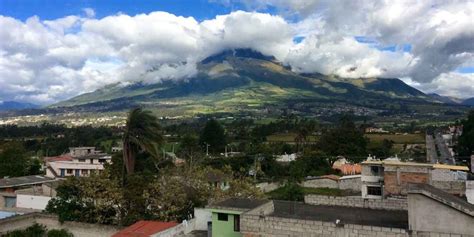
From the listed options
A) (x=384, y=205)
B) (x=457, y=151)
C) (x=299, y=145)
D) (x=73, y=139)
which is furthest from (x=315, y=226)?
(x=73, y=139)

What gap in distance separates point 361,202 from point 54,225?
1834 cm

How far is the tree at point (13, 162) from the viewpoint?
4578 centimetres

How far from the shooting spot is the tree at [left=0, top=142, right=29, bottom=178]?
45.8 m

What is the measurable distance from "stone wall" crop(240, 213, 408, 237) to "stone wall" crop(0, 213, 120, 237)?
11.4 meters

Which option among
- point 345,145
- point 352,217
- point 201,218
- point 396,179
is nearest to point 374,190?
point 396,179

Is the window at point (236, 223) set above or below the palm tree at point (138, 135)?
below

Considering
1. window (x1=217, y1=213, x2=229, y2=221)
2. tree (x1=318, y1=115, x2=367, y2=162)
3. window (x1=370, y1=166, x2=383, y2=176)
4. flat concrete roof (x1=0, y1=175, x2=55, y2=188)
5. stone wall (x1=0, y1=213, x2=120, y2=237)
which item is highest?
tree (x1=318, y1=115, x2=367, y2=162)

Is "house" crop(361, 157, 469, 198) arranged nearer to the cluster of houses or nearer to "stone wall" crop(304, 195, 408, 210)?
the cluster of houses

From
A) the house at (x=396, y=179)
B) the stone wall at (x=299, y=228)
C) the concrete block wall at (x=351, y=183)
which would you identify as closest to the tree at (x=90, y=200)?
the stone wall at (x=299, y=228)

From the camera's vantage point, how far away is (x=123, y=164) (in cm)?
2964

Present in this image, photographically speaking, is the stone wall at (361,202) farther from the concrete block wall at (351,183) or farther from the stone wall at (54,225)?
the concrete block wall at (351,183)

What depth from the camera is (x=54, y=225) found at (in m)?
25.6

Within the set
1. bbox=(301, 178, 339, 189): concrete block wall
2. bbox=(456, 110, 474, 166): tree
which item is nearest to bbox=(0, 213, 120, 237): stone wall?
bbox=(301, 178, 339, 189): concrete block wall

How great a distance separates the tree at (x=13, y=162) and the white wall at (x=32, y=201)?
13.3 metres
